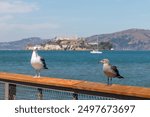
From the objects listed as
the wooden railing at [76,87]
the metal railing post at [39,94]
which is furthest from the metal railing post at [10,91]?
the metal railing post at [39,94]

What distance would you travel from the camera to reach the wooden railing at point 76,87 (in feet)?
17.4

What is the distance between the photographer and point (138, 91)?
17.2 feet

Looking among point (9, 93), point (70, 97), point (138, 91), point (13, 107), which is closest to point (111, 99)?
point (138, 91)

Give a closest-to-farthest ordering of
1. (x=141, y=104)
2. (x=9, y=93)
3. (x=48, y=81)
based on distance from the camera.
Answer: (x=141, y=104), (x=48, y=81), (x=9, y=93)

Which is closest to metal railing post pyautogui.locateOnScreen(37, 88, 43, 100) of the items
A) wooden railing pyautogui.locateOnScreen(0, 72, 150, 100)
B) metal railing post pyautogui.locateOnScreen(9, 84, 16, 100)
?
wooden railing pyautogui.locateOnScreen(0, 72, 150, 100)

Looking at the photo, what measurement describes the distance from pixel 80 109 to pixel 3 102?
3.49ft

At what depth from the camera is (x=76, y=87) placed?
592cm

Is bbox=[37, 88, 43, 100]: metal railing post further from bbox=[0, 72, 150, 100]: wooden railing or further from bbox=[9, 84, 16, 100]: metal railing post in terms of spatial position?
bbox=[9, 84, 16, 100]: metal railing post

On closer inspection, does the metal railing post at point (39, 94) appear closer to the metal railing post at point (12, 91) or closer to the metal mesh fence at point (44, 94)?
the metal mesh fence at point (44, 94)

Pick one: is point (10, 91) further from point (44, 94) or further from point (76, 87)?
point (76, 87)

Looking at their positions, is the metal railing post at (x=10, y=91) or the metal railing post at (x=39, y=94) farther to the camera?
the metal railing post at (x=10, y=91)

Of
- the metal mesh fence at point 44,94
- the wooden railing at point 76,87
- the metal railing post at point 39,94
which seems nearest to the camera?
the wooden railing at point 76,87

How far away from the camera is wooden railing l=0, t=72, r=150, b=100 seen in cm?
529

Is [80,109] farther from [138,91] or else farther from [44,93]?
[44,93]
